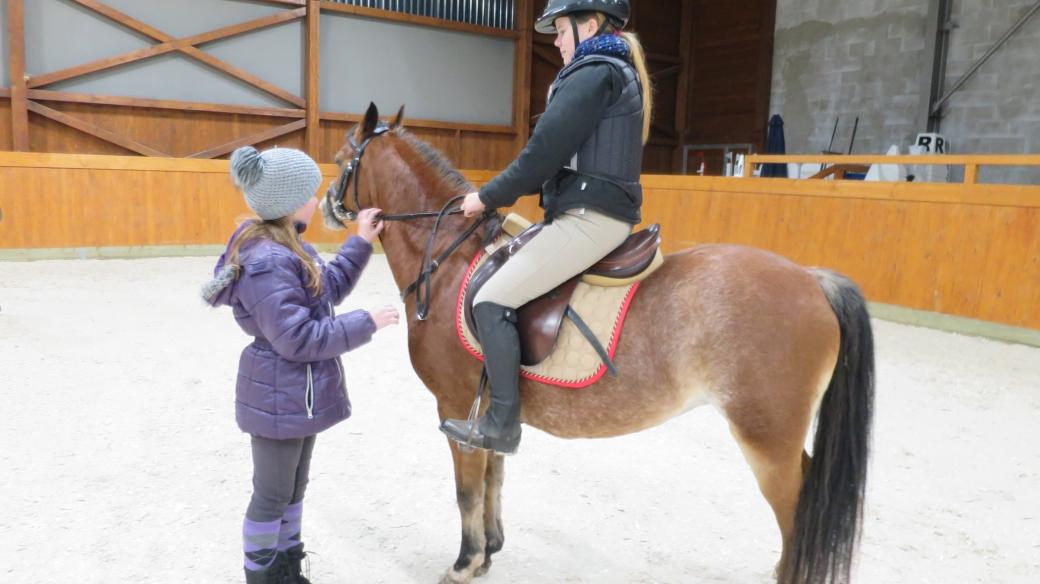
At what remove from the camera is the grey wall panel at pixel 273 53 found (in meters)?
10.5

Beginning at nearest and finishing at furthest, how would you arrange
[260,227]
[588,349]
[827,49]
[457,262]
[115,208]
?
[260,227], [588,349], [457,262], [115,208], [827,49]

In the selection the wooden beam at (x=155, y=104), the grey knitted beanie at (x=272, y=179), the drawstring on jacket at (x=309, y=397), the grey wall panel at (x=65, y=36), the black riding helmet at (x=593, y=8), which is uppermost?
the grey wall panel at (x=65, y=36)

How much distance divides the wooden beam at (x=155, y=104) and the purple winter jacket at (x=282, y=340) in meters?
9.48

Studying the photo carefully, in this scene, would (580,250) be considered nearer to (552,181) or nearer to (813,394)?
(552,181)

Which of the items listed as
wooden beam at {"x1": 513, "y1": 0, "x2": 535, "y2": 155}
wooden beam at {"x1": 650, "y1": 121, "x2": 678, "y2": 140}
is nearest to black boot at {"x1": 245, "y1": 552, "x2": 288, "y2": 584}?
wooden beam at {"x1": 513, "y1": 0, "x2": 535, "y2": 155}

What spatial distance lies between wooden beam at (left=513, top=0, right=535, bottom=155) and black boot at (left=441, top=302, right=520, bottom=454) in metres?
11.2

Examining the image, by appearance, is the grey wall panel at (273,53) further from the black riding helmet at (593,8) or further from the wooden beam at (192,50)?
the black riding helmet at (593,8)

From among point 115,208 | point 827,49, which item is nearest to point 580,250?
point 115,208

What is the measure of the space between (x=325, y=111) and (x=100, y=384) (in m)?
8.15

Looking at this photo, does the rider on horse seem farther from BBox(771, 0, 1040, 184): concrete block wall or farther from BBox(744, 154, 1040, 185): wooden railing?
BBox(771, 0, 1040, 184): concrete block wall

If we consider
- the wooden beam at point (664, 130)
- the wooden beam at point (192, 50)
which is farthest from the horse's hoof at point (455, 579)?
the wooden beam at point (664, 130)

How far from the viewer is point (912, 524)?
2674 mm

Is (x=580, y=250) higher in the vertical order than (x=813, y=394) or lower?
higher

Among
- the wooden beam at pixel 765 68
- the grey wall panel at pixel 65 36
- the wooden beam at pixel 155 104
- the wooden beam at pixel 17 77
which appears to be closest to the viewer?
the wooden beam at pixel 17 77
